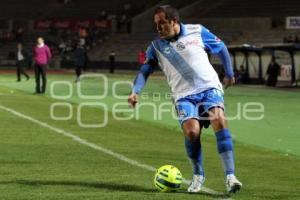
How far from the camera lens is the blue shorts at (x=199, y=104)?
7885 mm

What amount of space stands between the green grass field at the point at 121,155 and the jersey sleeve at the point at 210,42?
1.50 meters

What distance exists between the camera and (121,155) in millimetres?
11266

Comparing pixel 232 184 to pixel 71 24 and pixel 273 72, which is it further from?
pixel 71 24

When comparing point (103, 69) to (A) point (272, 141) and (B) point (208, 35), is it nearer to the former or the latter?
(A) point (272, 141)

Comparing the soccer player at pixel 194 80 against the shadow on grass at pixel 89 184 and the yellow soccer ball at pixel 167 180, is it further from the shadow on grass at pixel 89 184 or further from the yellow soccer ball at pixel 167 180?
the shadow on grass at pixel 89 184

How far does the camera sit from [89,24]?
65062 millimetres

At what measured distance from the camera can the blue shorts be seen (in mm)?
7885

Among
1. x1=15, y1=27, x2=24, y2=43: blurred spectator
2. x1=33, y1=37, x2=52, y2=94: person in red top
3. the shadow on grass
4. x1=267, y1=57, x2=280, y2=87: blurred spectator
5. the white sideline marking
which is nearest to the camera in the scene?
the shadow on grass

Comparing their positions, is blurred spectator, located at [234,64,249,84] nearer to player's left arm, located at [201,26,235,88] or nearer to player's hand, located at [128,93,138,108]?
player's left arm, located at [201,26,235,88]

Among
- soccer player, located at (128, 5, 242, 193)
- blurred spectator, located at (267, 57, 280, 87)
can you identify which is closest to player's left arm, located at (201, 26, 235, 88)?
soccer player, located at (128, 5, 242, 193)

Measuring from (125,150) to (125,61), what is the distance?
4698cm

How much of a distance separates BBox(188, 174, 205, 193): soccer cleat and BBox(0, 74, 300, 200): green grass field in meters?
0.15

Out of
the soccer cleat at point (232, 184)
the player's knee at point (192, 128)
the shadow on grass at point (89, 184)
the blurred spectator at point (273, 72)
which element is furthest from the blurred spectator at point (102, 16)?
the soccer cleat at point (232, 184)

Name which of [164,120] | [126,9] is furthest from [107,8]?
[164,120]
